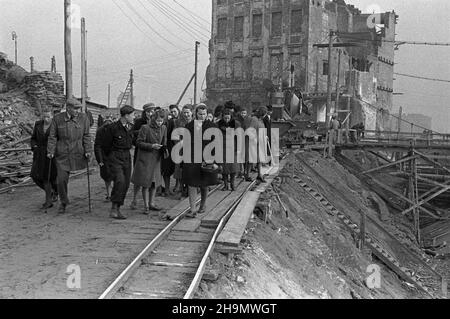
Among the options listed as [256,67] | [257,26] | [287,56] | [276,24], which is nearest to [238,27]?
[257,26]

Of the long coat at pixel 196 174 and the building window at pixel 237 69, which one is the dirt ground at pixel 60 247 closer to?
the long coat at pixel 196 174

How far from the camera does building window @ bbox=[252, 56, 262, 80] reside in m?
47.7

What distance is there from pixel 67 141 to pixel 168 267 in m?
3.84

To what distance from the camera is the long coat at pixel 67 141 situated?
336 inches

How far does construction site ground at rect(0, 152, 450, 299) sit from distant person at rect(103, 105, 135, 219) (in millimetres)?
475

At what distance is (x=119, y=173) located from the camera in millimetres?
8250

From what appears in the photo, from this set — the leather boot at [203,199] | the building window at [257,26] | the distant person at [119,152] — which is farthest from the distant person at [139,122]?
the building window at [257,26]

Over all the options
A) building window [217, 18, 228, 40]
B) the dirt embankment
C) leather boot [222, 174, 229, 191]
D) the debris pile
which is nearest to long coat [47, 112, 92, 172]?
the dirt embankment

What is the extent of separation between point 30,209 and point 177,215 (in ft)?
10.1

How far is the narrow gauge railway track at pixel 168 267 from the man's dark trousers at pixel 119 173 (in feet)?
4.07

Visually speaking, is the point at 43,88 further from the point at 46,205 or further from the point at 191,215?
the point at 191,215
